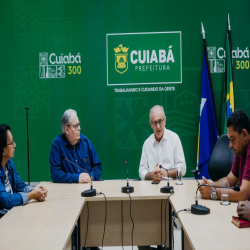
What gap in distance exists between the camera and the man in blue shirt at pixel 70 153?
308 centimetres

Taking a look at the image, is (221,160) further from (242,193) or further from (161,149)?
(242,193)

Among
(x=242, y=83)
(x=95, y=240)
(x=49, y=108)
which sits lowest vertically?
(x=95, y=240)

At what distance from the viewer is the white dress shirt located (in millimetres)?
3449

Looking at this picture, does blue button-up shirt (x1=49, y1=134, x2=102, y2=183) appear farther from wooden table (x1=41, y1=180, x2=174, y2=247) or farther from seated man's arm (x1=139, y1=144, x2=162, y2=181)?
seated man's arm (x1=139, y1=144, x2=162, y2=181)

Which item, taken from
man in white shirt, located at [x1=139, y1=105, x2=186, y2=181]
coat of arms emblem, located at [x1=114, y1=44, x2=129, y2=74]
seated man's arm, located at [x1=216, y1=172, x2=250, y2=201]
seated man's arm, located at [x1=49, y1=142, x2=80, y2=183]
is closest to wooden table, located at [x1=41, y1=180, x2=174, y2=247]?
seated man's arm, located at [x1=49, y1=142, x2=80, y2=183]

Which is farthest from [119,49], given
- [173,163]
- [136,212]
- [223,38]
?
[136,212]

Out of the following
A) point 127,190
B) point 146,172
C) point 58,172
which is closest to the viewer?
point 127,190

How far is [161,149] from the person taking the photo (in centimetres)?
350

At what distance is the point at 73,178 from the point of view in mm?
3002

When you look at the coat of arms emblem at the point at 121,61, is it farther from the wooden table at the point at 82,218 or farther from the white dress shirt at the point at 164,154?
the wooden table at the point at 82,218

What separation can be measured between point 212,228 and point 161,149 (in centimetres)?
183

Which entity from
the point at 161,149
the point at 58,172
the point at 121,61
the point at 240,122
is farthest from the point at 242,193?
the point at 121,61

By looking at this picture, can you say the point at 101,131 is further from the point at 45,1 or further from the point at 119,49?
the point at 45,1

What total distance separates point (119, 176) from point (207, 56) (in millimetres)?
1972
